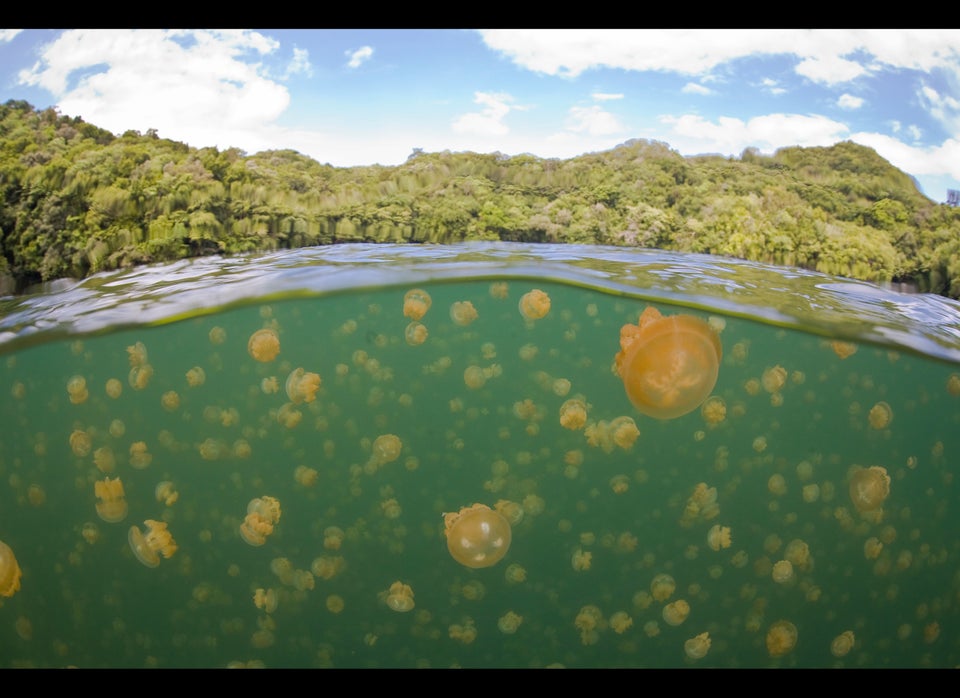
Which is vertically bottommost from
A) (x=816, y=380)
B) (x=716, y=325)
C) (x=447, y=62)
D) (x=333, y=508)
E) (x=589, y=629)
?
(x=589, y=629)

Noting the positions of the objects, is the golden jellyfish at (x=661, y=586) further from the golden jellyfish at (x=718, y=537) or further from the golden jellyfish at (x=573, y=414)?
the golden jellyfish at (x=573, y=414)

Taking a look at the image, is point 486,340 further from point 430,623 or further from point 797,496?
point 797,496

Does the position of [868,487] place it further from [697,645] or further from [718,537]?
[697,645]

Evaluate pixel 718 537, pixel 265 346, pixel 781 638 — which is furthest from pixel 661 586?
pixel 265 346

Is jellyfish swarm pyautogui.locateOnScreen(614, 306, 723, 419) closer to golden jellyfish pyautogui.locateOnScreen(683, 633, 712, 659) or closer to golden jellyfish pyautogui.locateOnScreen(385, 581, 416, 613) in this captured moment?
golden jellyfish pyautogui.locateOnScreen(683, 633, 712, 659)

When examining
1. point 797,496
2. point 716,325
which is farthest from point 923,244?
point 797,496

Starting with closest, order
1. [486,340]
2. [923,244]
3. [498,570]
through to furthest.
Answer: [498,570]
[486,340]
[923,244]

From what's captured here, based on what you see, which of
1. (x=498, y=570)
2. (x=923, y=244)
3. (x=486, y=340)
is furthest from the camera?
(x=923, y=244)
